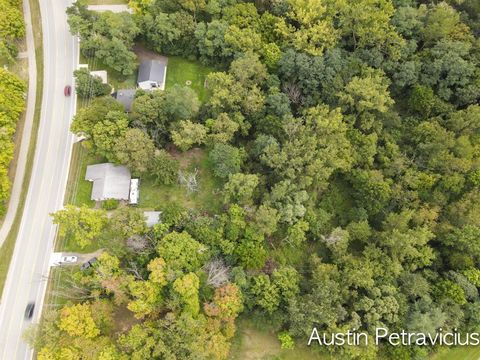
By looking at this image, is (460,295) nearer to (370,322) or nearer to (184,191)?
(370,322)

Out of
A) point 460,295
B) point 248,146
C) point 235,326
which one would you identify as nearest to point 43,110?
point 248,146

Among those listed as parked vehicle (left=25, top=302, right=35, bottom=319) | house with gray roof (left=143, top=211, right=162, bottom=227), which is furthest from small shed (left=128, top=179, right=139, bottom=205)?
parked vehicle (left=25, top=302, right=35, bottom=319)

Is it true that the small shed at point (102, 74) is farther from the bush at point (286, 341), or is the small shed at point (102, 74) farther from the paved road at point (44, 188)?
the bush at point (286, 341)

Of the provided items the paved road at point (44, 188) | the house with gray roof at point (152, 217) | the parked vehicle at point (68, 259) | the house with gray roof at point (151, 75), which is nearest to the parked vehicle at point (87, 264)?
the parked vehicle at point (68, 259)

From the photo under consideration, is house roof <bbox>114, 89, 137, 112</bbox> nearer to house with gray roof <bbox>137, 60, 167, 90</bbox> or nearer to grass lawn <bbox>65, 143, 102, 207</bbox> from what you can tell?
house with gray roof <bbox>137, 60, 167, 90</bbox>

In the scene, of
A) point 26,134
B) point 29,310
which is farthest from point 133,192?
point 26,134

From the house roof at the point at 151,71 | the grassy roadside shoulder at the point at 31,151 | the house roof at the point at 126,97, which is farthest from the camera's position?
the house roof at the point at 151,71

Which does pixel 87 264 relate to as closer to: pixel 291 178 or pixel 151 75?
pixel 291 178
